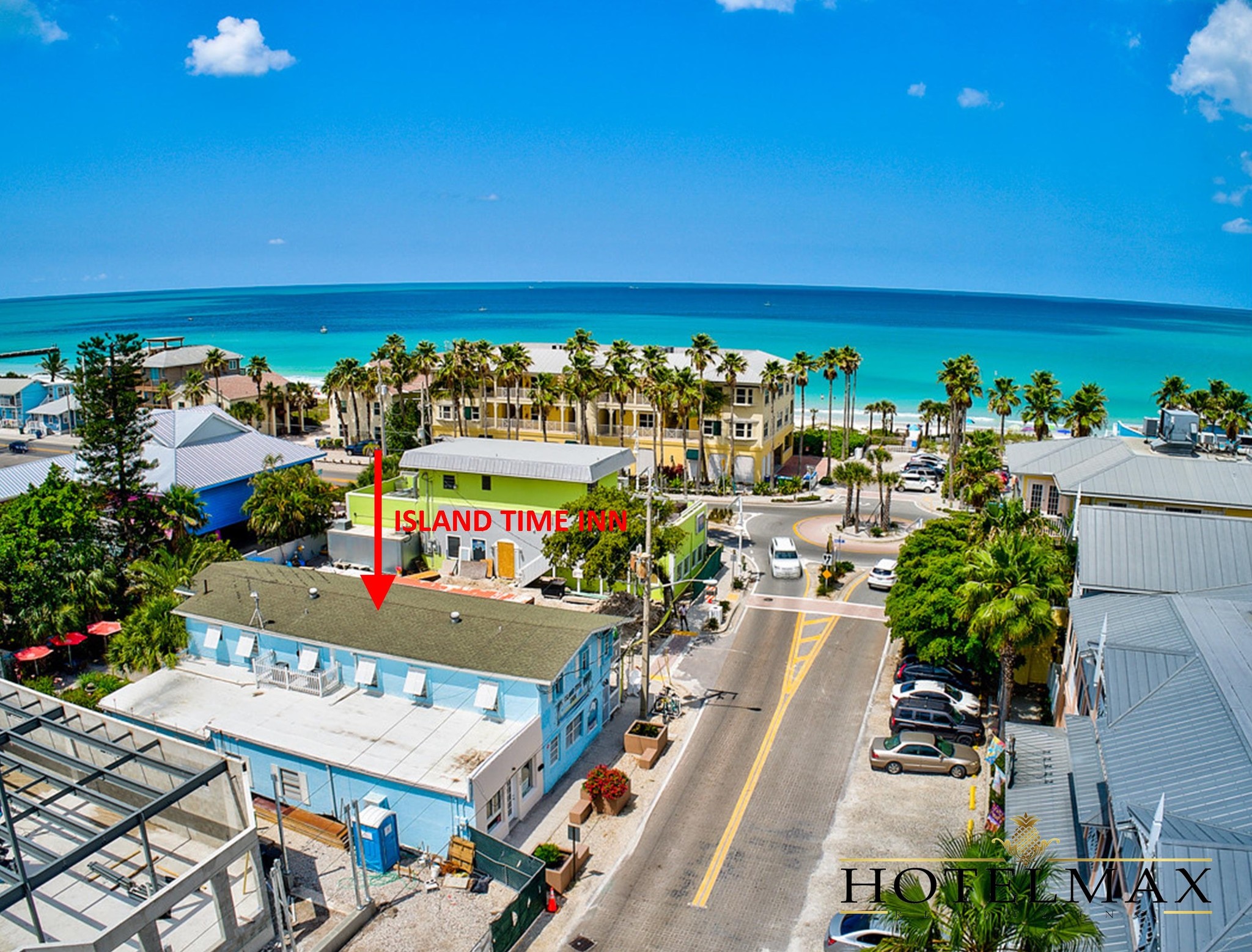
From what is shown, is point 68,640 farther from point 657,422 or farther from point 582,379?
point 657,422

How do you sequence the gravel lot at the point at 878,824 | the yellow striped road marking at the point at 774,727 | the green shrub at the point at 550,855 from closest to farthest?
the gravel lot at the point at 878,824 → the green shrub at the point at 550,855 → the yellow striped road marking at the point at 774,727

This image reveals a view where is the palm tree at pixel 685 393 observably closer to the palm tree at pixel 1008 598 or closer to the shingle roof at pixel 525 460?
the shingle roof at pixel 525 460

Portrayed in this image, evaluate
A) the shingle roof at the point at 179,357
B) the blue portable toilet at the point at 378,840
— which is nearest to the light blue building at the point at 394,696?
the blue portable toilet at the point at 378,840

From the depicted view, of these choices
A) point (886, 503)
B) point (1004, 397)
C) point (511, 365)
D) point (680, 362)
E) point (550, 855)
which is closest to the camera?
point (550, 855)

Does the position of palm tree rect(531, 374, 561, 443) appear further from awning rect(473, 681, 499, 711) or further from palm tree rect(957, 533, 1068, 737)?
palm tree rect(957, 533, 1068, 737)

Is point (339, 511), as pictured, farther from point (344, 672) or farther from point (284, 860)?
point (284, 860)

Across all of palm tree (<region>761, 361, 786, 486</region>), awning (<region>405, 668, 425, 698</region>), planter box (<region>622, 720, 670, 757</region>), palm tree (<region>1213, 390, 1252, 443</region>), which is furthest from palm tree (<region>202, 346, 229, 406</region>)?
palm tree (<region>1213, 390, 1252, 443</region>)

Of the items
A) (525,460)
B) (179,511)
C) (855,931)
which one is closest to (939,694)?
(855,931)

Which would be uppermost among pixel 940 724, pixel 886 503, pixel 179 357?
pixel 179 357
